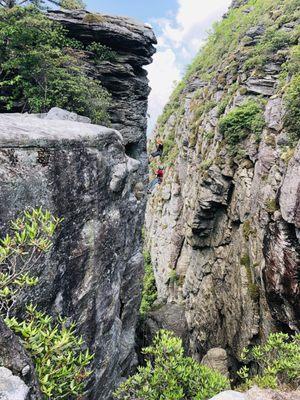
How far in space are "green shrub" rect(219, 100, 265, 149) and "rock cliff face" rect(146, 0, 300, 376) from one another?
0.25 feet

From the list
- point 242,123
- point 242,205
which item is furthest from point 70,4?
point 242,205

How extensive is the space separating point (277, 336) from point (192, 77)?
47.6 metres

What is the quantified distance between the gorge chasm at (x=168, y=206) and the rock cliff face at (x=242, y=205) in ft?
0.36

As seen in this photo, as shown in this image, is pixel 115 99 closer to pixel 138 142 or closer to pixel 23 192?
pixel 138 142

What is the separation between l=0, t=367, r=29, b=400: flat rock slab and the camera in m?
3.88

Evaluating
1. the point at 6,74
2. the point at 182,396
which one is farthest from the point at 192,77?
the point at 182,396

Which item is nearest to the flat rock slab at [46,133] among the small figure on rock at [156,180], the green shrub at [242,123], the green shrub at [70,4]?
the small figure on rock at [156,180]

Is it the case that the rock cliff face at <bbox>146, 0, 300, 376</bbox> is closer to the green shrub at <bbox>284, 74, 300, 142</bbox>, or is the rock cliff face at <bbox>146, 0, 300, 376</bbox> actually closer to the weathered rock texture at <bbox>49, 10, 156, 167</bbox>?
the green shrub at <bbox>284, 74, 300, 142</bbox>

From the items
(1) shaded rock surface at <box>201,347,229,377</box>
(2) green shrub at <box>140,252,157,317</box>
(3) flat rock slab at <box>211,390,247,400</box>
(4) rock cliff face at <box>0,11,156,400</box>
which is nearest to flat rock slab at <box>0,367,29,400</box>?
(4) rock cliff face at <box>0,11,156,400</box>

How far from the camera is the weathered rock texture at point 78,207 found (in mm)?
7688

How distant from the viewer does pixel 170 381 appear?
887 centimetres

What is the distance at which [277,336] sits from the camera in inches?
496

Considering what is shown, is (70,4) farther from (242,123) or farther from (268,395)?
(268,395)

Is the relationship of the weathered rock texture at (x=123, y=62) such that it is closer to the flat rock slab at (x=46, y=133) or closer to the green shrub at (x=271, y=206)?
the green shrub at (x=271, y=206)
